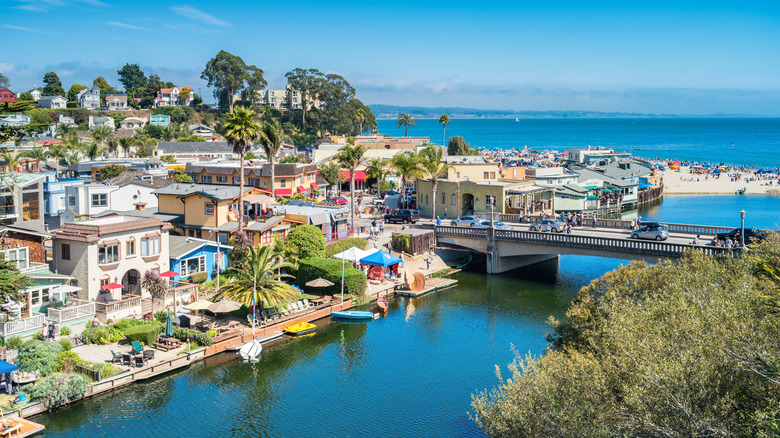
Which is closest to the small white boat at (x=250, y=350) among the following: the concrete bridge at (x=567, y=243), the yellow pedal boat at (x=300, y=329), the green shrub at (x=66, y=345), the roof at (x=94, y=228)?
the yellow pedal boat at (x=300, y=329)

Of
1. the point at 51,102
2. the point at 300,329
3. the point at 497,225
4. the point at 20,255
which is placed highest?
the point at 51,102

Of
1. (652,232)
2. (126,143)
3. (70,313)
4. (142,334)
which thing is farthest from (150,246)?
(126,143)

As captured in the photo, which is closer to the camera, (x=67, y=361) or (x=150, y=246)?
(x=67, y=361)

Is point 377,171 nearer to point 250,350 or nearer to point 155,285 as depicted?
point 155,285

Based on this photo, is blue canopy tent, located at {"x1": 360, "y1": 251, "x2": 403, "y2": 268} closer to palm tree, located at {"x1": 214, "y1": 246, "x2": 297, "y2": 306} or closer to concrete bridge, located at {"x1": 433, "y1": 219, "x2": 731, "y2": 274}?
concrete bridge, located at {"x1": 433, "y1": 219, "x2": 731, "y2": 274}

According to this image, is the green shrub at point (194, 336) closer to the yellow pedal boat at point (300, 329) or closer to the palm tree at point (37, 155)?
the yellow pedal boat at point (300, 329)

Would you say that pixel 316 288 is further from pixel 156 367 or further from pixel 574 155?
pixel 574 155
